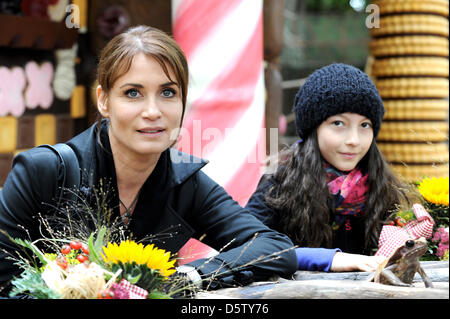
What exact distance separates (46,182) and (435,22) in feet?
8.38

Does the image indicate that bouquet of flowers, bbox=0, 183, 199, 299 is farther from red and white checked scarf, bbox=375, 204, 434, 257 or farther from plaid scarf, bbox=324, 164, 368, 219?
plaid scarf, bbox=324, 164, 368, 219

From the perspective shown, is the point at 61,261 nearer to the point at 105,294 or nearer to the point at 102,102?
the point at 105,294

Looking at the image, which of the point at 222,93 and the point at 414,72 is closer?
the point at 222,93

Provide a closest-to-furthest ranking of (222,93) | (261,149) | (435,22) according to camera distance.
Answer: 1. (222,93)
2. (261,149)
3. (435,22)

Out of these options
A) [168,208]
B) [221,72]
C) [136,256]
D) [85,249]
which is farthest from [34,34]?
[136,256]

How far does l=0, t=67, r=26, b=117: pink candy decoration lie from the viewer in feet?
8.97

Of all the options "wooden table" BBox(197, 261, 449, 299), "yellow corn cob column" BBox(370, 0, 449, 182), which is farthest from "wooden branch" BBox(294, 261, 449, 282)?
"yellow corn cob column" BBox(370, 0, 449, 182)

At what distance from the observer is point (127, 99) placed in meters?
1.52

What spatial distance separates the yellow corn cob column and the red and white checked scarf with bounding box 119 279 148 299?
240 cm

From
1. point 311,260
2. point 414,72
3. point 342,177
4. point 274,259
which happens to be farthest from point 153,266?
point 414,72

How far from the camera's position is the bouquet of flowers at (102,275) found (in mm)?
1076

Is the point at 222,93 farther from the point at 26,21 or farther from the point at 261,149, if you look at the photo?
the point at 26,21

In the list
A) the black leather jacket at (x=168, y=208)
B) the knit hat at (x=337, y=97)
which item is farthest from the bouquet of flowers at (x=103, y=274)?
the knit hat at (x=337, y=97)

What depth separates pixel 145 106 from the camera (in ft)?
4.94
